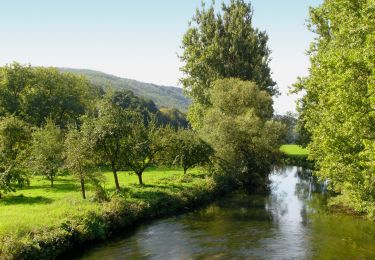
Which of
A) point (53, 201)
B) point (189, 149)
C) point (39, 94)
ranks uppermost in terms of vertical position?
point (39, 94)

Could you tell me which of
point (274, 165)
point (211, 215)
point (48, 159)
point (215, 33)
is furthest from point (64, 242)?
point (215, 33)

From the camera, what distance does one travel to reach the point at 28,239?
74.9 feet

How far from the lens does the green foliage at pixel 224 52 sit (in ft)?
217

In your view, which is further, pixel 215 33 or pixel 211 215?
pixel 215 33

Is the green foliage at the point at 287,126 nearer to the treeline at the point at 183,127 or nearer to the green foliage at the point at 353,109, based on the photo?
the treeline at the point at 183,127

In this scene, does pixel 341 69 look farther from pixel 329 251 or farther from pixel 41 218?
pixel 41 218

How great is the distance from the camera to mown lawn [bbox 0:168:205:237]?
25328 mm

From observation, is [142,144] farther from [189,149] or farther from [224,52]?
[224,52]

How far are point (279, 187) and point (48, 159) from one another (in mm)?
32599

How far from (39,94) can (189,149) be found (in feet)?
160

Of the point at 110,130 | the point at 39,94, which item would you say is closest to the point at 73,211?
the point at 110,130

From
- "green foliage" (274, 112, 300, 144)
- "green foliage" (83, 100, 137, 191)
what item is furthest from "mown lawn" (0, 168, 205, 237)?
"green foliage" (274, 112, 300, 144)

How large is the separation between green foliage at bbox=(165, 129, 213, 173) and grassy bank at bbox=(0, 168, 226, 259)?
2738 millimetres

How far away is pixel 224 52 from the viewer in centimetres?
6669
